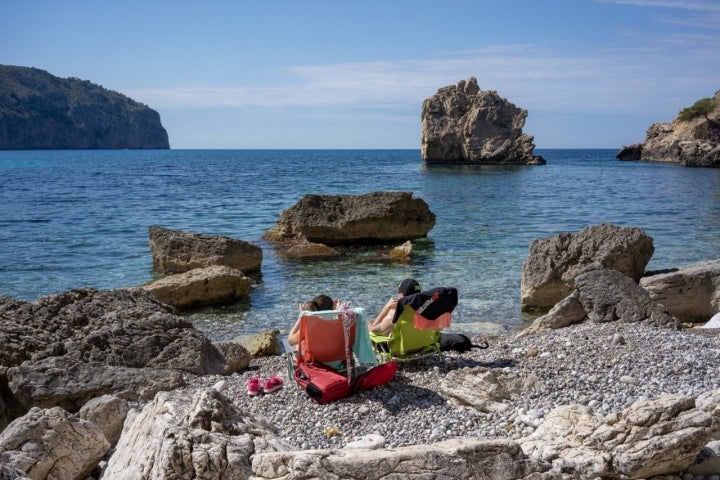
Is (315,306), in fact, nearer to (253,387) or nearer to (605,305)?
(253,387)

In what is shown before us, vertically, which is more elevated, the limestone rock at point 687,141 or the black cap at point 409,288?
the limestone rock at point 687,141

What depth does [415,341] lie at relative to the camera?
8.58 m

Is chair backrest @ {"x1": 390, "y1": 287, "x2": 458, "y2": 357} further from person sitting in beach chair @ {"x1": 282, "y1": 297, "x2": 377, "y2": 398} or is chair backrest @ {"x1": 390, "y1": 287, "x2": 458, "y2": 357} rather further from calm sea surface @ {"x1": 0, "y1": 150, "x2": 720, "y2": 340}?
calm sea surface @ {"x1": 0, "y1": 150, "x2": 720, "y2": 340}

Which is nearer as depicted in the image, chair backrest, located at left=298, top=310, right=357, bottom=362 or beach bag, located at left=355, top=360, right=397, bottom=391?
beach bag, located at left=355, top=360, right=397, bottom=391

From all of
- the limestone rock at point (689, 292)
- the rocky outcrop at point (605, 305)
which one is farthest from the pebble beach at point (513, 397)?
the limestone rock at point (689, 292)

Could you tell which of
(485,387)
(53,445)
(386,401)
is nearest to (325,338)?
(386,401)

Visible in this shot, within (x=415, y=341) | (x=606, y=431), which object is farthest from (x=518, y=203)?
(x=606, y=431)

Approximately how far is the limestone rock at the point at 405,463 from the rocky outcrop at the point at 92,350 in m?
4.08

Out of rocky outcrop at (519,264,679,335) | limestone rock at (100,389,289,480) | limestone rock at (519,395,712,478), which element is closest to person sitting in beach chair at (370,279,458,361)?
rocky outcrop at (519,264,679,335)

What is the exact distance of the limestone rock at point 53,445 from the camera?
4.98 meters

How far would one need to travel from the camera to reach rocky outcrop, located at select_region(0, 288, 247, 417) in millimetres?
7688

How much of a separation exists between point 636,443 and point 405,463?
6.17 feet

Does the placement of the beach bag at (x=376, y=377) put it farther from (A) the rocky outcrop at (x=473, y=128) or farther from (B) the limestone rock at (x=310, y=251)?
(A) the rocky outcrop at (x=473, y=128)

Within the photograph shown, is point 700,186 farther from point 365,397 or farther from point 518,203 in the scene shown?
point 365,397
